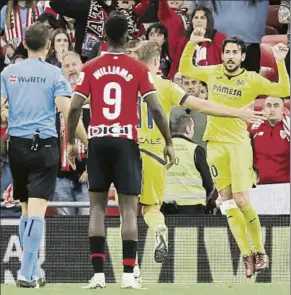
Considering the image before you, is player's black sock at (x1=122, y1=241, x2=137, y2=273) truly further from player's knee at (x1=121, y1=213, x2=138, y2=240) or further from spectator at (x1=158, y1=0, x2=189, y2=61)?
spectator at (x1=158, y1=0, x2=189, y2=61)

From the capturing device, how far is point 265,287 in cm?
1145

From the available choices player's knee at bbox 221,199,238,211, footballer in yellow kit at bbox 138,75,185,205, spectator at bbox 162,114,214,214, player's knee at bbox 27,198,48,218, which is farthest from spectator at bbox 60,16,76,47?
player's knee at bbox 27,198,48,218

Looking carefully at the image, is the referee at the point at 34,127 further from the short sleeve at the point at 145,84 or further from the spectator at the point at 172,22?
the spectator at the point at 172,22

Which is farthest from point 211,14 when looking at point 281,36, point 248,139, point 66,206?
point 66,206

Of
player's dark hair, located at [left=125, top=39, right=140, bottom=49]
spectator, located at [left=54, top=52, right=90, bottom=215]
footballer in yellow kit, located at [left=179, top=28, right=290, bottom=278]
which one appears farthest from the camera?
spectator, located at [left=54, top=52, right=90, bottom=215]

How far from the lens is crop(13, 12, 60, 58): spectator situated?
50.7 feet

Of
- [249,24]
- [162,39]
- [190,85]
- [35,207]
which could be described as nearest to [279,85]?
[190,85]

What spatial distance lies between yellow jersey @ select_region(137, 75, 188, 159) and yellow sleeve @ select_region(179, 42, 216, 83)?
1.55 m

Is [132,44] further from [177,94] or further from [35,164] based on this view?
[35,164]

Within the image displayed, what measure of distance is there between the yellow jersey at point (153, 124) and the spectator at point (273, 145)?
2290 millimetres

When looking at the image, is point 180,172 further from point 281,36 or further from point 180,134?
point 281,36

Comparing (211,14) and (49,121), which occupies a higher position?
(211,14)

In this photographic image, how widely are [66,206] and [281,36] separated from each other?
358 cm

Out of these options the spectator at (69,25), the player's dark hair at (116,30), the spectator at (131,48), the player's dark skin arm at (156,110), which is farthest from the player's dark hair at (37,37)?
the spectator at (69,25)
